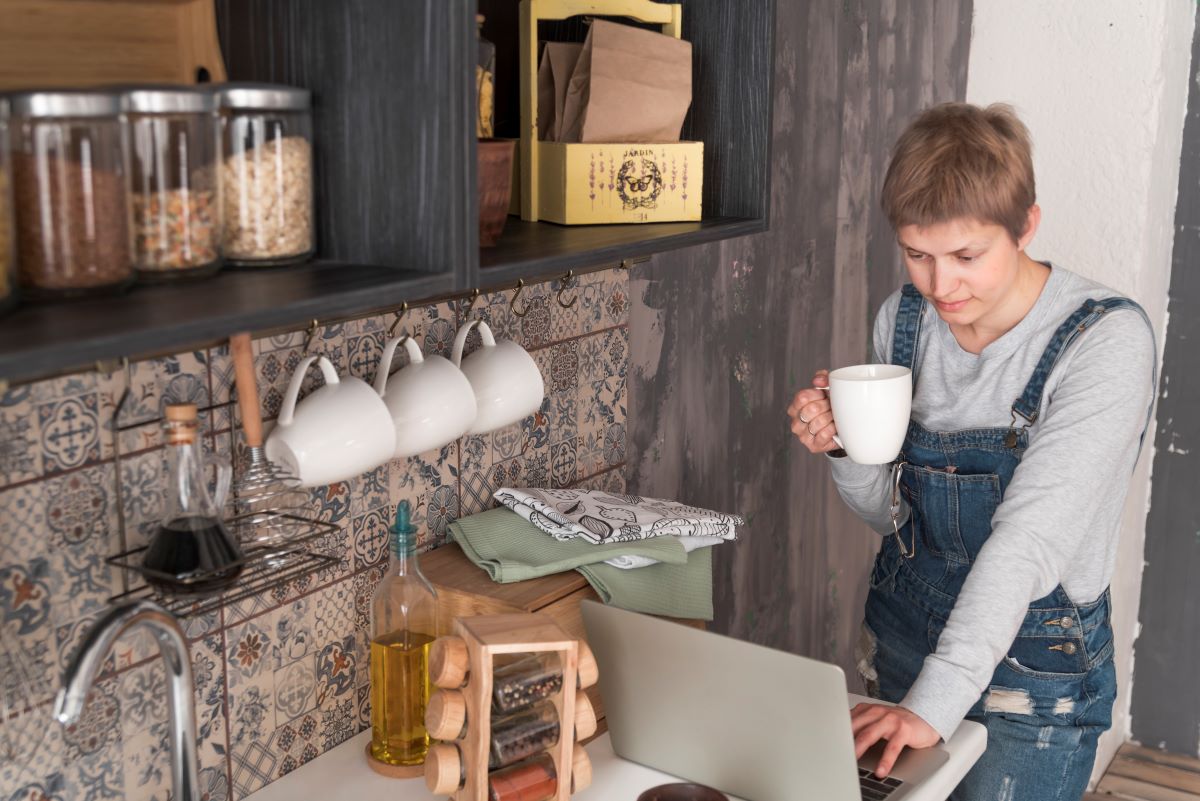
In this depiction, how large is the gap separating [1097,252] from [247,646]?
2163mm

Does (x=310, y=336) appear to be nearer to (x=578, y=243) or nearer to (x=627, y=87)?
(x=578, y=243)

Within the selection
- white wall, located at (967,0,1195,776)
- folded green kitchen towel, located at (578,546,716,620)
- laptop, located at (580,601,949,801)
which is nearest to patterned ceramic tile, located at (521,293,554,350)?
folded green kitchen towel, located at (578,546,716,620)

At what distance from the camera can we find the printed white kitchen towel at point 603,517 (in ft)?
5.42

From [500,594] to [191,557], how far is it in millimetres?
448

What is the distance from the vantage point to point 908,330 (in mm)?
1852

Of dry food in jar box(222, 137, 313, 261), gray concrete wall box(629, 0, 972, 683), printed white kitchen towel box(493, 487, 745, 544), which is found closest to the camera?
dry food in jar box(222, 137, 313, 261)

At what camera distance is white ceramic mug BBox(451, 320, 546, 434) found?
5.18 feet

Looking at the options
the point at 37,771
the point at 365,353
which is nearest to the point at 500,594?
the point at 365,353

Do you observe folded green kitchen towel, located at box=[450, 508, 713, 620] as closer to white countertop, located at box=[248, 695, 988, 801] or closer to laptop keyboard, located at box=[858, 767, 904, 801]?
white countertop, located at box=[248, 695, 988, 801]

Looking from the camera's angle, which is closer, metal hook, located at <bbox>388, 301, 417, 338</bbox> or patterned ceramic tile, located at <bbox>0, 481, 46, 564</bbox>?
patterned ceramic tile, located at <bbox>0, 481, 46, 564</bbox>

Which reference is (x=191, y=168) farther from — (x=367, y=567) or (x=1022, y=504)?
(x=1022, y=504)

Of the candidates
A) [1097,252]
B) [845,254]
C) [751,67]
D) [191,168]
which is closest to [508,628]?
[191,168]

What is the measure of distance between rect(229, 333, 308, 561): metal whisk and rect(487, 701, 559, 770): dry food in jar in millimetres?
284

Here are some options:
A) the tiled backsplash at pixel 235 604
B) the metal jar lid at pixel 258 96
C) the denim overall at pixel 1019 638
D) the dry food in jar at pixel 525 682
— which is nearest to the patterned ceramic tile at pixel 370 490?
the tiled backsplash at pixel 235 604
